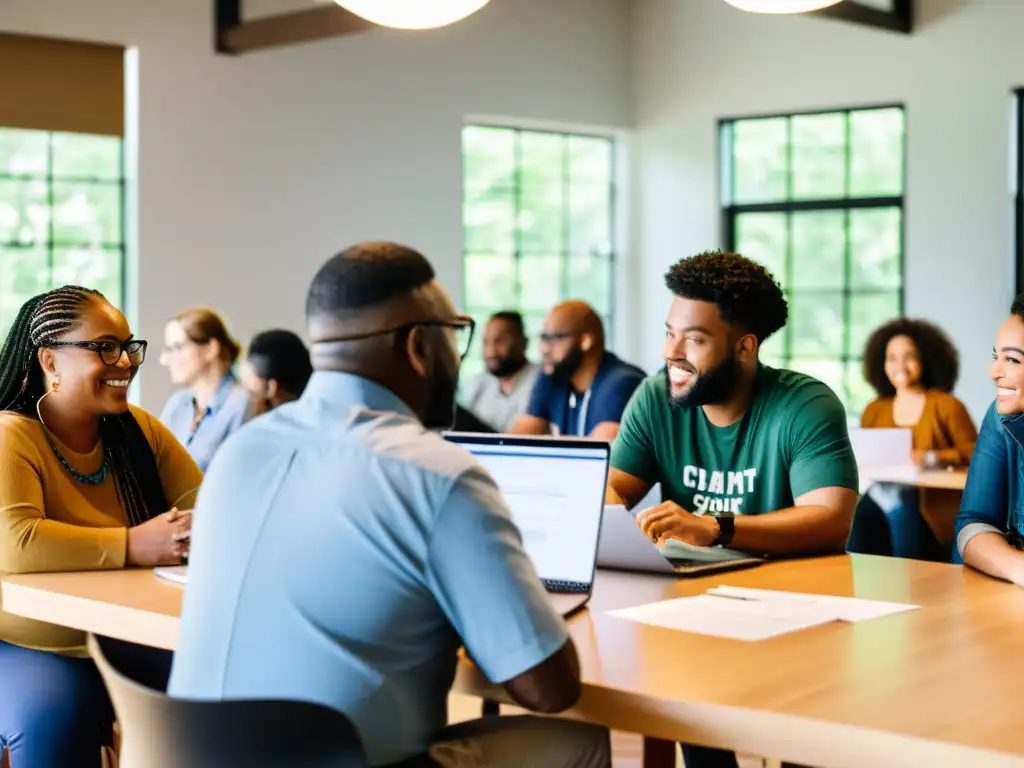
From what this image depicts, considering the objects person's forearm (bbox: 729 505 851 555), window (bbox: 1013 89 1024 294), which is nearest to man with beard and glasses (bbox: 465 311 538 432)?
window (bbox: 1013 89 1024 294)

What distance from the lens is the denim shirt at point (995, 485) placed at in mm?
2584

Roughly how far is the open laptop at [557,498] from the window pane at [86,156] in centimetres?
532

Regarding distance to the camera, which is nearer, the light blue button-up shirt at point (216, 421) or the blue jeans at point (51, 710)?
the blue jeans at point (51, 710)

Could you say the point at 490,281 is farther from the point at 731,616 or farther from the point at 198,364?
the point at 731,616

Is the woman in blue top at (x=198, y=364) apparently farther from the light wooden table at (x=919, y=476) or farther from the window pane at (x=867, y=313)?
the window pane at (x=867, y=313)

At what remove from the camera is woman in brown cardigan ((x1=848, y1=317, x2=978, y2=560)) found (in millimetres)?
5434

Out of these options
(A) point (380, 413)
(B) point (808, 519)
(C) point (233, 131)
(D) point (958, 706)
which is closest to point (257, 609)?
(A) point (380, 413)

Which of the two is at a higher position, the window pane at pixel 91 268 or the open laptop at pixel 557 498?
the window pane at pixel 91 268

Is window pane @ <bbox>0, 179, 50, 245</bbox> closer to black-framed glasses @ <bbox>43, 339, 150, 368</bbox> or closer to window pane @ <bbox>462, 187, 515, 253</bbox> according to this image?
window pane @ <bbox>462, 187, 515, 253</bbox>

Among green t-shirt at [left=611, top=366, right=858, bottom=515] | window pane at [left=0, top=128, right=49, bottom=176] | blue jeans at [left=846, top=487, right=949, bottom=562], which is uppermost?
window pane at [left=0, top=128, right=49, bottom=176]

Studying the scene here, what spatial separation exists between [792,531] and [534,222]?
6503 mm

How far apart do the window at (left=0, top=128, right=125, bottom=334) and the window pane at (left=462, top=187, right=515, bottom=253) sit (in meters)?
2.28

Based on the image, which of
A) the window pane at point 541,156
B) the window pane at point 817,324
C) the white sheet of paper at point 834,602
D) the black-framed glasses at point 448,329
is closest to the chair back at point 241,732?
the black-framed glasses at point 448,329

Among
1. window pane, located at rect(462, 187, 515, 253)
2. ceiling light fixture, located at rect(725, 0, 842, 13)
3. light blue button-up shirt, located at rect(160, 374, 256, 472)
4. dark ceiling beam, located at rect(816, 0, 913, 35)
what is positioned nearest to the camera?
ceiling light fixture, located at rect(725, 0, 842, 13)
